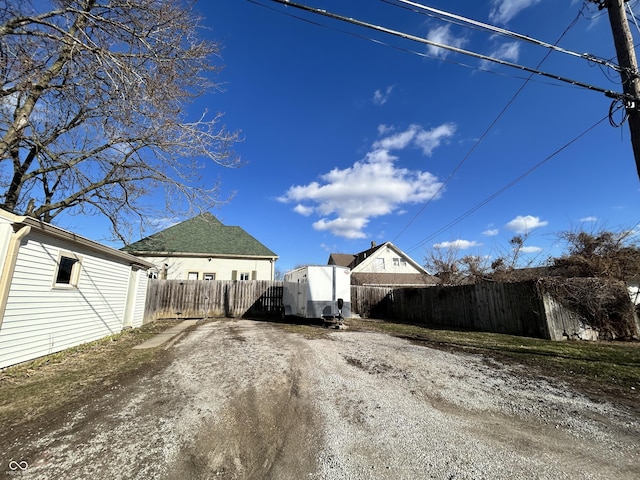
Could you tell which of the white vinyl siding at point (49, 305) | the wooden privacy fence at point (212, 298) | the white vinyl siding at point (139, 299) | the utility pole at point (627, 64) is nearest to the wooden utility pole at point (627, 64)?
the utility pole at point (627, 64)

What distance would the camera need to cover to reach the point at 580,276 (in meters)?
10.4

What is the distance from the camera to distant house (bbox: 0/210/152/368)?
560cm

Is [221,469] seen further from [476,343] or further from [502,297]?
[502,297]

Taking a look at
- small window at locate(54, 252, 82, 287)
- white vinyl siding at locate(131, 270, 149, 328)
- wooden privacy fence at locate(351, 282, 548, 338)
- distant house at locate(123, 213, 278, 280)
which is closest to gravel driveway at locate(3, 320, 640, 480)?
small window at locate(54, 252, 82, 287)

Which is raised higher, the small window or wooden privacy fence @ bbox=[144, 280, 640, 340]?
the small window

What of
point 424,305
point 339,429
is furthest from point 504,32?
point 424,305

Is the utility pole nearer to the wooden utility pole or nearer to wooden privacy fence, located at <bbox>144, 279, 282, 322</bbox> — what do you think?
the wooden utility pole

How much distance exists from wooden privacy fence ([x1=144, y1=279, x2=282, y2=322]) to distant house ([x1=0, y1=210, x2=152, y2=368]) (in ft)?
17.8

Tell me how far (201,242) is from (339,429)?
67.6 ft

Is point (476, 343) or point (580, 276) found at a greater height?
point (580, 276)

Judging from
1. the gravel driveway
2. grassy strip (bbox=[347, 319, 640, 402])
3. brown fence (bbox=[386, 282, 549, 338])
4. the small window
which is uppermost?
the small window

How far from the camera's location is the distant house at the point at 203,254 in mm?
20219

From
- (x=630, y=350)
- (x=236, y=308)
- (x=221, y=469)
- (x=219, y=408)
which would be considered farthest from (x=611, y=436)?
(x=236, y=308)

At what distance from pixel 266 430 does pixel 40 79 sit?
9011 mm
